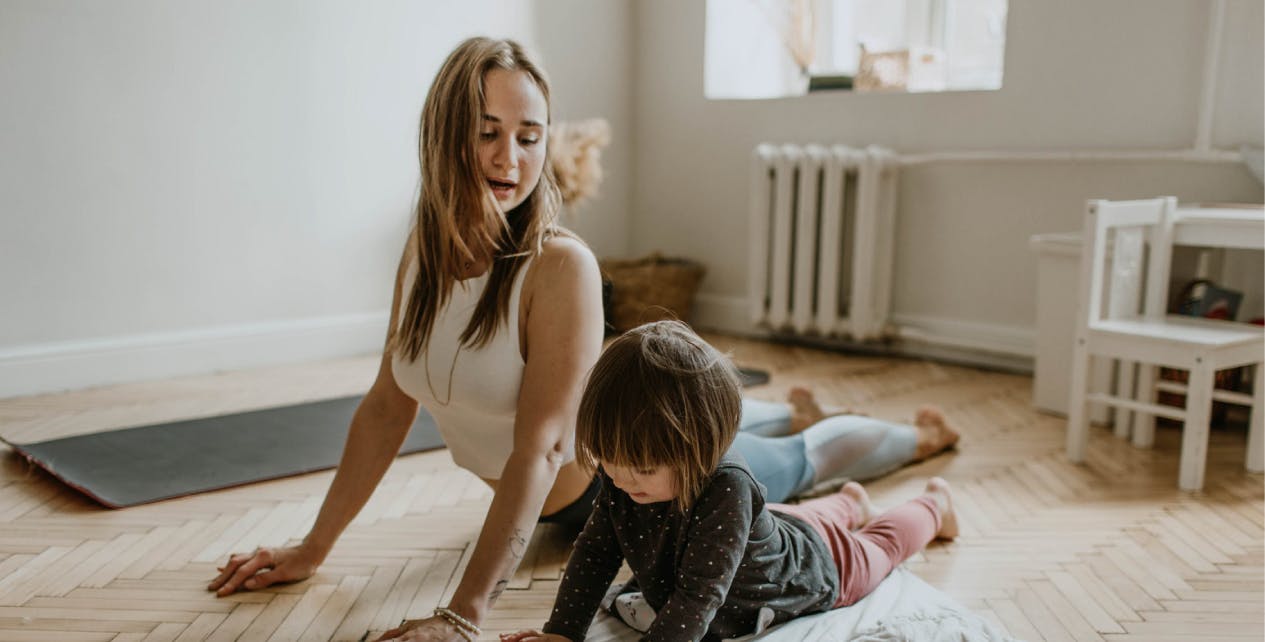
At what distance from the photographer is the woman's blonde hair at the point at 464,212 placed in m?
1.36

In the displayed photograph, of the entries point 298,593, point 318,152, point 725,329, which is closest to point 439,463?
point 298,593

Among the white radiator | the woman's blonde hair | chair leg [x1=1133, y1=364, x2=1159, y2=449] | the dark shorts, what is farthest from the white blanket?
the white radiator

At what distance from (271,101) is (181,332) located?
Answer: 82 cm

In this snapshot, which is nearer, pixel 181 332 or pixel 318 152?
pixel 181 332

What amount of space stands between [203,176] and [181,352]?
1.88 ft

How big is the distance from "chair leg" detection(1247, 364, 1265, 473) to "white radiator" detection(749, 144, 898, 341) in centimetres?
141

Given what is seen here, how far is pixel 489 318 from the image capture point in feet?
4.68

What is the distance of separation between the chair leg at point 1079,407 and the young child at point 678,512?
1.23 meters

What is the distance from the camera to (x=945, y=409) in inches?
114

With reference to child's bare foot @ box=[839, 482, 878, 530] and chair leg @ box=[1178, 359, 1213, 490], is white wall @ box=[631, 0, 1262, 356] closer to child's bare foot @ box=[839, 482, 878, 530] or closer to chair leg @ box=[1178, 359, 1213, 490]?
chair leg @ box=[1178, 359, 1213, 490]

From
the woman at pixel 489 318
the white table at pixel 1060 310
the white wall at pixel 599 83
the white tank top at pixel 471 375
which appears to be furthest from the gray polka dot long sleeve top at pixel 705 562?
the white wall at pixel 599 83

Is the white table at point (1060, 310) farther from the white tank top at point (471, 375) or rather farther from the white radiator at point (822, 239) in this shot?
the white tank top at point (471, 375)

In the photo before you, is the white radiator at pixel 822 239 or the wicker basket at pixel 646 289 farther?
the wicker basket at pixel 646 289

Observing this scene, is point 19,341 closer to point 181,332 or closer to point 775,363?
point 181,332
